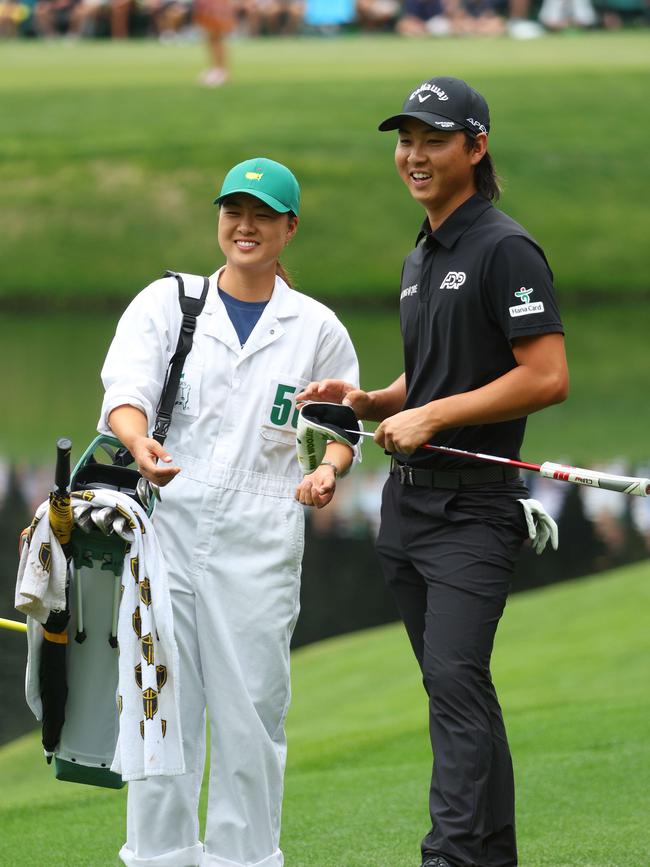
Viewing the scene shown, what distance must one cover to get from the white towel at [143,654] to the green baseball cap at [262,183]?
2.60 ft

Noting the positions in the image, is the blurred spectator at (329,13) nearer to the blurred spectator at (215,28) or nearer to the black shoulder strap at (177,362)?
the blurred spectator at (215,28)

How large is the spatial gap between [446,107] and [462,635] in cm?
125

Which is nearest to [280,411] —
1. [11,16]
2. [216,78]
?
[216,78]

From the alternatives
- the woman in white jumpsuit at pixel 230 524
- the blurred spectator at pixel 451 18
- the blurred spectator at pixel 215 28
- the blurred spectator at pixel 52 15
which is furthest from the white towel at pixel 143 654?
the blurred spectator at pixel 52 15

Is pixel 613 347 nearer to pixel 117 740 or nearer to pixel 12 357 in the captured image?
pixel 12 357

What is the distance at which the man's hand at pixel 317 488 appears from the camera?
3.72 metres

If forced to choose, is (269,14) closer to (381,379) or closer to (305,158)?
(305,158)

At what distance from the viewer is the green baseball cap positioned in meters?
3.84

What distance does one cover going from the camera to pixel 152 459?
141 inches

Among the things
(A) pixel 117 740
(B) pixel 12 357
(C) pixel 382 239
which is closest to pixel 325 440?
(A) pixel 117 740

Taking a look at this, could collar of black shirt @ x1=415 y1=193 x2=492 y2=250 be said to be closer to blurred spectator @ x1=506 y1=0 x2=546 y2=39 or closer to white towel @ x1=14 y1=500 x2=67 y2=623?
white towel @ x1=14 y1=500 x2=67 y2=623

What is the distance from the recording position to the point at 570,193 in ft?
101

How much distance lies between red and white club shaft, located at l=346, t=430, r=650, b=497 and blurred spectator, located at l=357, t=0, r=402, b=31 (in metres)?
39.7

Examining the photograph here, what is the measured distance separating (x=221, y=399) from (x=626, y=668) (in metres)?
4.59
